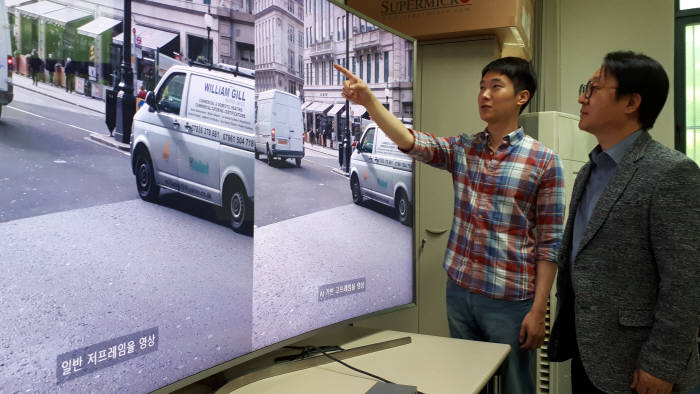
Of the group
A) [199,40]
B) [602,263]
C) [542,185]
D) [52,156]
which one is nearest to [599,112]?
[542,185]

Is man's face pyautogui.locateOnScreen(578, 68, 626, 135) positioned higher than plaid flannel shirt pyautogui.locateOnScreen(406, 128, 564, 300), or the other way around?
man's face pyautogui.locateOnScreen(578, 68, 626, 135)

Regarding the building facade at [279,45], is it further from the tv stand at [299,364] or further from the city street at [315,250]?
the tv stand at [299,364]

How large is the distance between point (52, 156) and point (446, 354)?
1173 mm

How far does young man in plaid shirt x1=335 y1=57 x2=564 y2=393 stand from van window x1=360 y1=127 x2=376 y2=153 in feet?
0.40

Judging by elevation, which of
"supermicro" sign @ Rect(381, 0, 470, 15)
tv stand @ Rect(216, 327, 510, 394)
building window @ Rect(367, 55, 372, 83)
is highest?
"supermicro" sign @ Rect(381, 0, 470, 15)

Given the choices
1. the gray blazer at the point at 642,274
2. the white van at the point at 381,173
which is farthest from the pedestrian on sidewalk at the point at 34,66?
the gray blazer at the point at 642,274

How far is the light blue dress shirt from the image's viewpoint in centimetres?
142

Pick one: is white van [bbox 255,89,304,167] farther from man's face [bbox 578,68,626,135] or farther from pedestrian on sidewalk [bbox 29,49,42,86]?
man's face [bbox 578,68,626,135]

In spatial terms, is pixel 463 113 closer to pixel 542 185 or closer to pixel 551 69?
pixel 542 185

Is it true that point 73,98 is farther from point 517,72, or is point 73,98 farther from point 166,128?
point 517,72

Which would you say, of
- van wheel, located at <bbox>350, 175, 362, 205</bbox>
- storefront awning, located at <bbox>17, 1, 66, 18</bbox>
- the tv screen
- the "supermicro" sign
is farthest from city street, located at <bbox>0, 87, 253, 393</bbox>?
the "supermicro" sign

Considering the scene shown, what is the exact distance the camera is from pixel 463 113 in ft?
7.57

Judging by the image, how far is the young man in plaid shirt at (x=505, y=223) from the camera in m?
→ 1.54

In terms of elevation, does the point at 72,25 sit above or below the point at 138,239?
above
